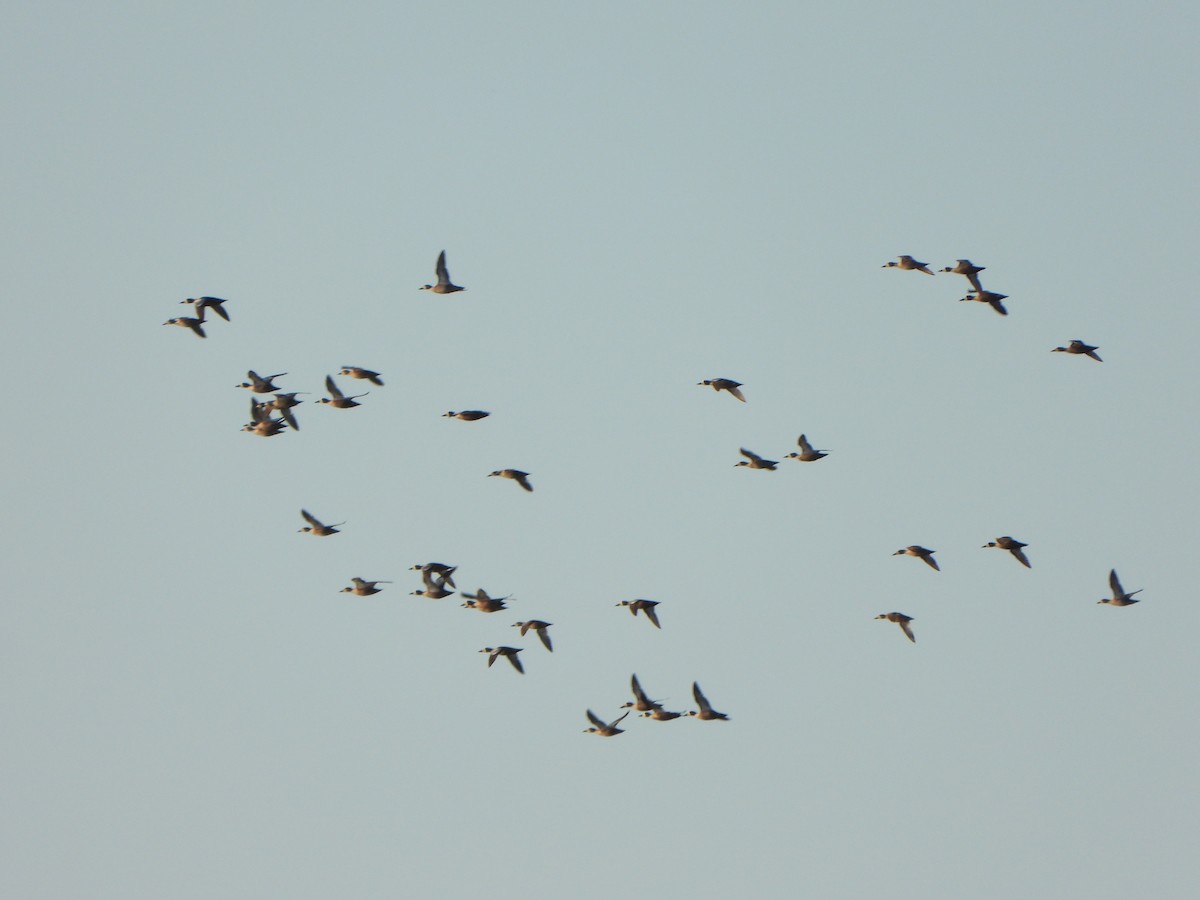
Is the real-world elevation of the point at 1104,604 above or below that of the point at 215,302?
below

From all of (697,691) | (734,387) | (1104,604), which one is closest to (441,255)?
(734,387)

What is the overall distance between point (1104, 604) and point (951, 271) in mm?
13487

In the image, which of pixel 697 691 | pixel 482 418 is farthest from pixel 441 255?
pixel 697 691

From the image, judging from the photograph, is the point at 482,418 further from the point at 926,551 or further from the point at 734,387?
the point at 926,551

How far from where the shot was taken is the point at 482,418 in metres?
76.4

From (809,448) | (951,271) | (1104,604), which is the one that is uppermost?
(951,271)

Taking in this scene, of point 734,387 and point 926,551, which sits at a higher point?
point 734,387

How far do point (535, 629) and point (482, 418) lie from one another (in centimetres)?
757

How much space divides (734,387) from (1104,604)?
630 inches

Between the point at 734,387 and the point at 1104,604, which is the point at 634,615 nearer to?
the point at 734,387

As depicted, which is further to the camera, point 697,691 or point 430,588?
point 430,588

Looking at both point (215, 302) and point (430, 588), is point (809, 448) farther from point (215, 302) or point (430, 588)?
point (215, 302)

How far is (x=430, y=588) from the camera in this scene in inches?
3081

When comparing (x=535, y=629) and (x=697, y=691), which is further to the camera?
(x=535, y=629)
